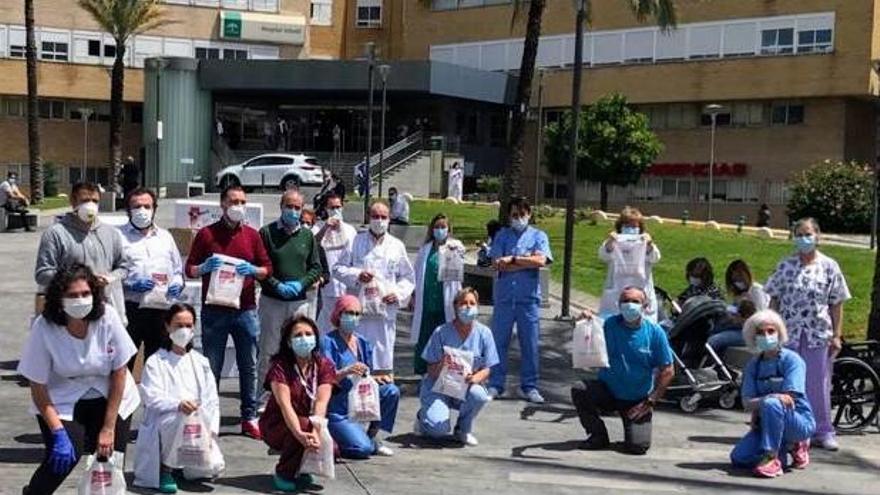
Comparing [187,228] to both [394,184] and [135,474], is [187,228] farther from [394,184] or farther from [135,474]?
[394,184]

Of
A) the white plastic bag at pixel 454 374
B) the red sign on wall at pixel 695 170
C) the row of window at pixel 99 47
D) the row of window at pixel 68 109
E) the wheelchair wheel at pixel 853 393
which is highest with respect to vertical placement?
the row of window at pixel 99 47

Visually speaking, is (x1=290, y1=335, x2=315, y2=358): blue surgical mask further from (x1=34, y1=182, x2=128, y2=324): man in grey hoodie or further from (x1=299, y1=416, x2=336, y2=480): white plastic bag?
(x1=34, y1=182, x2=128, y2=324): man in grey hoodie

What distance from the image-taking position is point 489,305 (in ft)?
61.0

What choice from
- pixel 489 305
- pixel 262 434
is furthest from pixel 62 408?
pixel 489 305

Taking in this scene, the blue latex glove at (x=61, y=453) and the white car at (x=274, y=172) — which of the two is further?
the white car at (x=274, y=172)

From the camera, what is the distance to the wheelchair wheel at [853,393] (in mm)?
10359

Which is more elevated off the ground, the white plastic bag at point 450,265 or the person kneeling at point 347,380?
the white plastic bag at point 450,265

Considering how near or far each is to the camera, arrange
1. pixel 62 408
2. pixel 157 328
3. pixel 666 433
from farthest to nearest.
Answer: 1. pixel 666 433
2. pixel 157 328
3. pixel 62 408

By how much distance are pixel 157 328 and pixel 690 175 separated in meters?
48.3

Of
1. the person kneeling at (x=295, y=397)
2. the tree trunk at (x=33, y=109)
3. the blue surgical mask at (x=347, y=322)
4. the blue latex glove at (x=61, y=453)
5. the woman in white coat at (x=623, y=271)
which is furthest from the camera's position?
the tree trunk at (x=33, y=109)

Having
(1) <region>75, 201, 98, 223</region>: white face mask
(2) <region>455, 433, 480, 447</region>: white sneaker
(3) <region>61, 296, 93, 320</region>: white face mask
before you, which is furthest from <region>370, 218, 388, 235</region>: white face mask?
(3) <region>61, 296, 93, 320</region>: white face mask

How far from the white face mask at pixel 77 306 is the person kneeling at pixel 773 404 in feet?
16.5

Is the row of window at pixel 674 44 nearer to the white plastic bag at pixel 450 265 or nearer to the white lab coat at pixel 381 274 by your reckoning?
the white plastic bag at pixel 450 265

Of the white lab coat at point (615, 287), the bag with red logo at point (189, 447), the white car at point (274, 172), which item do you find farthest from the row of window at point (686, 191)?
the bag with red logo at point (189, 447)
